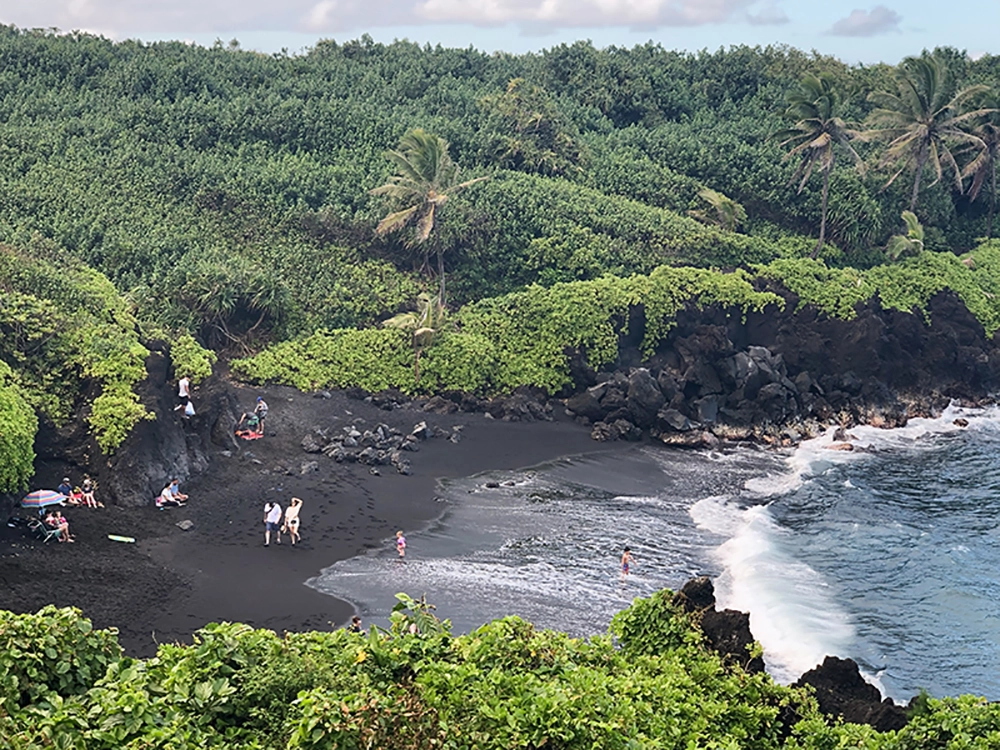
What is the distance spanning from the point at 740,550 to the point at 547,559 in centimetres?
606

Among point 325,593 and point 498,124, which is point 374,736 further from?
point 498,124

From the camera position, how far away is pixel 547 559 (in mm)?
30484

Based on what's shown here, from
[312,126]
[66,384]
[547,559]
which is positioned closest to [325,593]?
[547,559]

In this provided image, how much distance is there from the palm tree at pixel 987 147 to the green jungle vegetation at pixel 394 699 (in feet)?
168

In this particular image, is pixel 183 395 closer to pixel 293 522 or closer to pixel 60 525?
pixel 293 522

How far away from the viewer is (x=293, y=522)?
29828mm

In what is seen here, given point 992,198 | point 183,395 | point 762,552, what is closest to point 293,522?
point 183,395

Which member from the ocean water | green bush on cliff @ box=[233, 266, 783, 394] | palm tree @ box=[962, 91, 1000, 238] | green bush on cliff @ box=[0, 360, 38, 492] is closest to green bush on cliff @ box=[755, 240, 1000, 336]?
green bush on cliff @ box=[233, 266, 783, 394]

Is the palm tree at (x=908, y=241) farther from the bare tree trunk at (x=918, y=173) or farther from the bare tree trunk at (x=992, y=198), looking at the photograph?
the bare tree trunk at (x=992, y=198)

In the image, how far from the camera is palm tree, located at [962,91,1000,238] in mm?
61344

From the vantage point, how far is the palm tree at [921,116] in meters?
56.6

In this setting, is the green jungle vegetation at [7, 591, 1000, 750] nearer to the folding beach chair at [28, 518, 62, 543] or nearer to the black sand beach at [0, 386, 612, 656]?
the black sand beach at [0, 386, 612, 656]

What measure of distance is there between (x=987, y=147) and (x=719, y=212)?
16040mm

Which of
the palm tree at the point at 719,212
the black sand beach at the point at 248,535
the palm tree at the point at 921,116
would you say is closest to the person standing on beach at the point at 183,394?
the black sand beach at the point at 248,535
